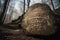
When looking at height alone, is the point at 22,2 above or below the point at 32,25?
above

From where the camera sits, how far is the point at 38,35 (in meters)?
2.90

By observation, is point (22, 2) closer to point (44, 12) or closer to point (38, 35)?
point (44, 12)

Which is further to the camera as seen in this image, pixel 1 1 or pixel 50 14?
pixel 1 1

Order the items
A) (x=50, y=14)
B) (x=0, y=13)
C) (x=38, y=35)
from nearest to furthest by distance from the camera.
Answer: (x=38, y=35) < (x=50, y=14) < (x=0, y=13)

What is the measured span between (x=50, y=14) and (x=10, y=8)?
1.39 meters

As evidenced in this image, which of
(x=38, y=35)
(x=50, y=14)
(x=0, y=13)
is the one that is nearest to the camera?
(x=38, y=35)

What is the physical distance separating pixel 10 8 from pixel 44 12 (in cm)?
128

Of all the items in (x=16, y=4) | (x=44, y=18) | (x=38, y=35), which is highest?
(x=16, y=4)

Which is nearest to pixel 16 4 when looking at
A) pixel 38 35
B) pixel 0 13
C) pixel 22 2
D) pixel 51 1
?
pixel 22 2

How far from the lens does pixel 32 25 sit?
302 centimetres

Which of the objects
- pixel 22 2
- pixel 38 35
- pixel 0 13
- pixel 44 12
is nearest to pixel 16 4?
pixel 22 2

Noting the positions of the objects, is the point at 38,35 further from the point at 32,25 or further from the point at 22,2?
the point at 22,2

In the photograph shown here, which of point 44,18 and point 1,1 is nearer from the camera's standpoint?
point 44,18

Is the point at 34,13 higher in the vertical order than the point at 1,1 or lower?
lower
